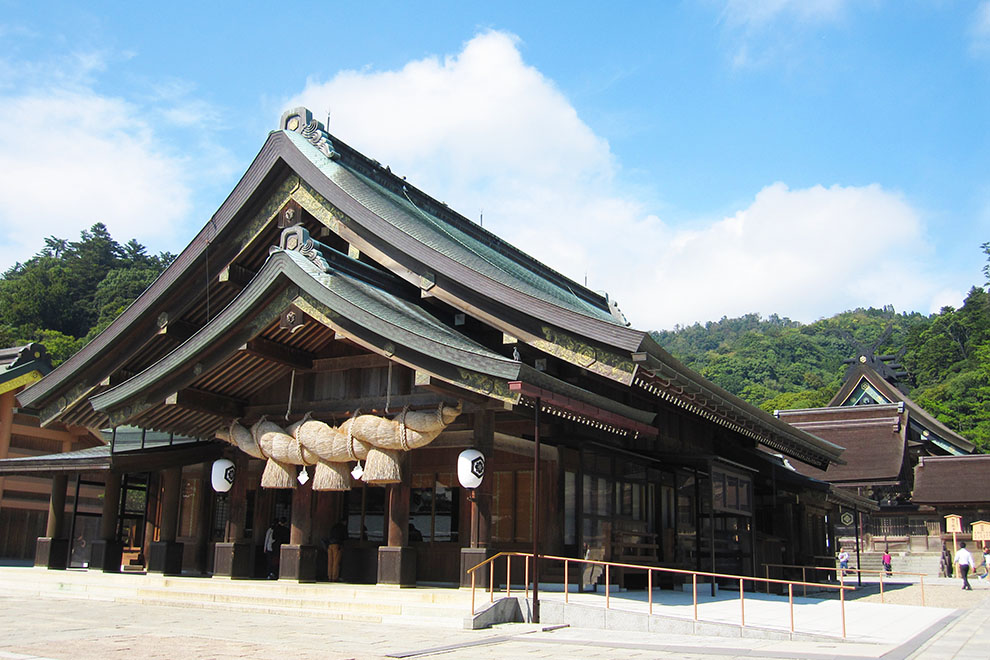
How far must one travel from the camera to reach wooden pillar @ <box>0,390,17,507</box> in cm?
2456

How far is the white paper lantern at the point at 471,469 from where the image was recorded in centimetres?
1165

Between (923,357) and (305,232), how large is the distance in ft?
230

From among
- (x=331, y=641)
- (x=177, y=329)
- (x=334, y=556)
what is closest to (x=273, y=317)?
(x=177, y=329)

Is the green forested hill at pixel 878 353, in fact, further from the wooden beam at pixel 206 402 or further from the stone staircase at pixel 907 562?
the wooden beam at pixel 206 402

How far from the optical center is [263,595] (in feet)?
39.8

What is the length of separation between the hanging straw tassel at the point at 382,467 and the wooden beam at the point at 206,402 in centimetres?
340

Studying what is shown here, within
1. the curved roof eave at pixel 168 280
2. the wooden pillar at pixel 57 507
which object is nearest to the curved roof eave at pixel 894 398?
the curved roof eave at pixel 168 280

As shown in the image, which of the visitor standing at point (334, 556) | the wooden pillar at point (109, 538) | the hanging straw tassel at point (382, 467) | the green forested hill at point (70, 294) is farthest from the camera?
the green forested hill at point (70, 294)

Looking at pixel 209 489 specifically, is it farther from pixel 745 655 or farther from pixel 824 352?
pixel 824 352

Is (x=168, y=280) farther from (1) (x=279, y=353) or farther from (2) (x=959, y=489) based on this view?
(2) (x=959, y=489)

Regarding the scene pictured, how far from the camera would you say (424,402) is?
12555 mm

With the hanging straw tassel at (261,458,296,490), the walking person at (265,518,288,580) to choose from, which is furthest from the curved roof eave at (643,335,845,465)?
the walking person at (265,518,288,580)

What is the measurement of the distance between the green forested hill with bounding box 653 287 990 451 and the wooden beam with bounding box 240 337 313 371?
40.9 metres

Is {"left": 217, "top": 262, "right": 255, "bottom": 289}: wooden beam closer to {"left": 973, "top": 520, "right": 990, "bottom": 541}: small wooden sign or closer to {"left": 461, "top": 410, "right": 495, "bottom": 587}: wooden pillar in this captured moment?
{"left": 461, "top": 410, "right": 495, "bottom": 587}: wooden pillar
